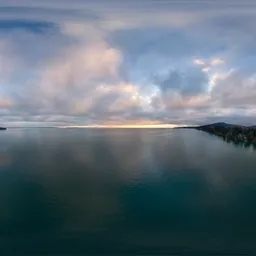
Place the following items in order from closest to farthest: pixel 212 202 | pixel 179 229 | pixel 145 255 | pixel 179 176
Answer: pixel 145 255
pixel 179 229
pixel 212 202
pixel 179 176

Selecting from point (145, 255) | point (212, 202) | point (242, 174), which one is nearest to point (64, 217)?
point (145, 255)

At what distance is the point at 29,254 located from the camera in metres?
11.3

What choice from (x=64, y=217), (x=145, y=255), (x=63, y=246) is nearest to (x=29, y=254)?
(x=63, y=246)

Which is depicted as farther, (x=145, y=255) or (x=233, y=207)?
(x=233, y=207)

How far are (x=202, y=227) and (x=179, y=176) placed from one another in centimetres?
1057

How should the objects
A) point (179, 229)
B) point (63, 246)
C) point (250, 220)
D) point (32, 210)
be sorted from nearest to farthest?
1. point (63, 246)
2. point (179, 229)
3. point (250, 220)
4. point (32, 210)

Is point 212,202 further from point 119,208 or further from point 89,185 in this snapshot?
point 89,185

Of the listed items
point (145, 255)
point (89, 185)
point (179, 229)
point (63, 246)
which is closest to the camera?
point (145, 255)

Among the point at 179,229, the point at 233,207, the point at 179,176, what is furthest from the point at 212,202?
the point at 179,176

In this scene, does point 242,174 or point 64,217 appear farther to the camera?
point 242,174

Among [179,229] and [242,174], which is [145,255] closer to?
[179,229]

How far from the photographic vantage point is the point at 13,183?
21.6 m

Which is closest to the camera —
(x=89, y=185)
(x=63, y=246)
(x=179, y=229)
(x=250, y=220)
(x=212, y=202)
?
(x=63, y=246)

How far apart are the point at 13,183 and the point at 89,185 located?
563 centimetres
